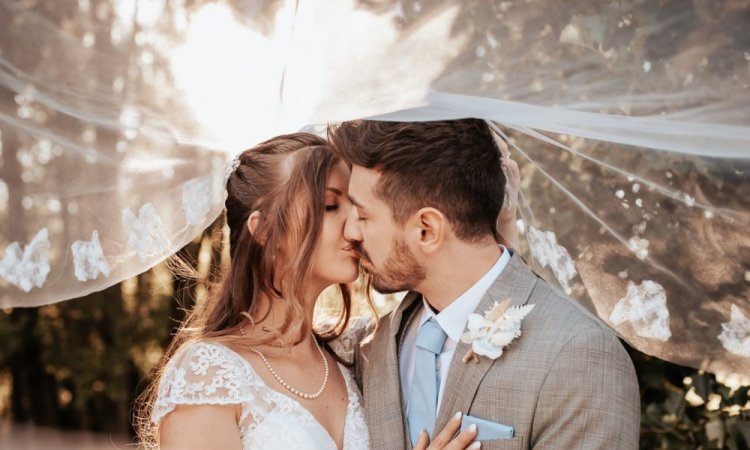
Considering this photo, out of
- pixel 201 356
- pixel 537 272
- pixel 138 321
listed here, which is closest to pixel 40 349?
pixel 138 321

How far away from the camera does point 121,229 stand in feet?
8.16

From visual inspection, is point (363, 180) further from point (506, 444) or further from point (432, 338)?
point (506, 444)

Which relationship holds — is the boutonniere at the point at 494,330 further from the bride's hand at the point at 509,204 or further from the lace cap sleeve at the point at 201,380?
the lace cap sleeve at the point at 201,380

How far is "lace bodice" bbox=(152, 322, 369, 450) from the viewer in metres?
2.61

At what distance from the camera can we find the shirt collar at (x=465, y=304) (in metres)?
2.65

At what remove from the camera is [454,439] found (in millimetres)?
2438

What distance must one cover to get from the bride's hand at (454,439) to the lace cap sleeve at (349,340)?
0.72 m

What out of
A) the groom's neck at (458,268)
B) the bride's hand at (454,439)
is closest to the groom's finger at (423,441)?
the bride's hand at (454,439)

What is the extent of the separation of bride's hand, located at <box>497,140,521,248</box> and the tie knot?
32 cm

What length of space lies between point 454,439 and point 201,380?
72 cm

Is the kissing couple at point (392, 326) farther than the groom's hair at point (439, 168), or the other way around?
the groom's hair at point (439, 168)

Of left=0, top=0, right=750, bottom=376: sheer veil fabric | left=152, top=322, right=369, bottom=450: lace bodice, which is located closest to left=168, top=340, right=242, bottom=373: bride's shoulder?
left=152, top=322, right=369, bottom=450: lace bodice

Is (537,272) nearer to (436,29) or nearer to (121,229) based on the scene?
(436,29)

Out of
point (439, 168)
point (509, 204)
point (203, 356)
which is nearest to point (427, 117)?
point (439, 168)
